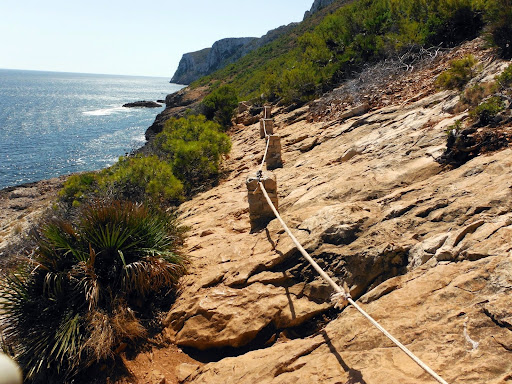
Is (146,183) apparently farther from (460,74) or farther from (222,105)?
(222,105)

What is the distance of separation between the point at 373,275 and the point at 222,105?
16.7m

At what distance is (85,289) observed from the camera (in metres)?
4.34

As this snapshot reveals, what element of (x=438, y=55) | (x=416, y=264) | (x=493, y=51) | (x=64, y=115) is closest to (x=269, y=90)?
(x=438, y=55)

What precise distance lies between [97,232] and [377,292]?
3780 millimetres

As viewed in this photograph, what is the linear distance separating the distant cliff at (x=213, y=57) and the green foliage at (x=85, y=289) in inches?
2892

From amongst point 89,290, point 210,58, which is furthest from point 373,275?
point 210,58

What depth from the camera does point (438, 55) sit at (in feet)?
33.4

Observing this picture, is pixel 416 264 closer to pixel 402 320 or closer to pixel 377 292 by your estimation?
pixel 377 292

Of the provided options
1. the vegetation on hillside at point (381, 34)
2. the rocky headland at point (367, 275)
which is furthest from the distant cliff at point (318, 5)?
the rocky headland at point (367, 275)

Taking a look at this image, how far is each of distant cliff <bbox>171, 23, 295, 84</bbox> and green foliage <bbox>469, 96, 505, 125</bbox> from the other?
72458 millimetres

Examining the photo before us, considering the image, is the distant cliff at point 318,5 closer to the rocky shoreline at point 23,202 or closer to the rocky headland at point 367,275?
the rocky shoreline at point 23,202

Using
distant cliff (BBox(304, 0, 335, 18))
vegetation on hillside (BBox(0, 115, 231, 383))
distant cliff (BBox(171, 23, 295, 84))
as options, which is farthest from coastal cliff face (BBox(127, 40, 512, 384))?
distant cliff (BBox(171, 23, 295, 84))

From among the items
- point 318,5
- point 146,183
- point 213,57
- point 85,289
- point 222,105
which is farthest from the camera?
point 213,57

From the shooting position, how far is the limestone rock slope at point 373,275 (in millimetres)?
2643
